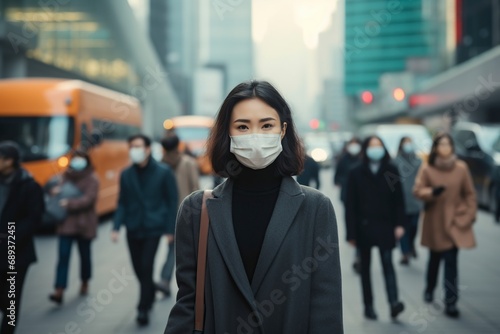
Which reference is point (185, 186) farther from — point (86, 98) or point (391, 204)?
point (86, 98)

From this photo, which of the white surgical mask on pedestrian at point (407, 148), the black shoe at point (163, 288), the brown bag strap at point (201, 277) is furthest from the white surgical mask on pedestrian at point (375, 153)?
the brown bag strap at point (201, 277)

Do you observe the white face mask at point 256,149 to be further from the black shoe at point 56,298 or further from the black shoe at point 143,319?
the black shoe at point 56,298

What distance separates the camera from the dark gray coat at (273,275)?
2596 mm

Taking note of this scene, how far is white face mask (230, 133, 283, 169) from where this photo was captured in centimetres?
264

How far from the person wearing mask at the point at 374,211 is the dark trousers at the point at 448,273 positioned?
1.92 feet

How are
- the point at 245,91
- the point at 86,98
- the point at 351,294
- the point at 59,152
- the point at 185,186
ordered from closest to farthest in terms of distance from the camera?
the point at 245,91
the point at 351,294
the point at 185,186
the point at 59,152
the point at 86,98

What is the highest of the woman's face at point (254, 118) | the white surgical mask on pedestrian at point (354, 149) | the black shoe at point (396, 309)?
the woman's face at point (254, 118)

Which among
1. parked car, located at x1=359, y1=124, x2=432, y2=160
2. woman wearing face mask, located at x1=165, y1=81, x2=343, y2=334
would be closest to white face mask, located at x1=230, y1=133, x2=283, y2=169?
woman wearing face mask, located at x1=165, y1=81, x2=343, y2=334

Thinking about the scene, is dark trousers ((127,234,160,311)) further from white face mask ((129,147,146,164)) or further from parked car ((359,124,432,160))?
parked car ((359,124,432,160))

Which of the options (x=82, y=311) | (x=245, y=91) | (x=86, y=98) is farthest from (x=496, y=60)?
(x=245, y=91)

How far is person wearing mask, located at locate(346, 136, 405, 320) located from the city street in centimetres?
49

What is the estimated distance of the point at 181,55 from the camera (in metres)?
141

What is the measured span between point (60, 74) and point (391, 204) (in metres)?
28.0

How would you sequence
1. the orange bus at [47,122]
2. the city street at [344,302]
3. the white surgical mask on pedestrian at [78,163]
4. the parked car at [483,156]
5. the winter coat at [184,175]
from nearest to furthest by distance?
1. the city street at [344,302]
2. the white surgical mask on pedestrian at [78,163]
3. the winter coat at [184,175]
4. the orange bus at [47,122]
5. the parked car at [483,156]
